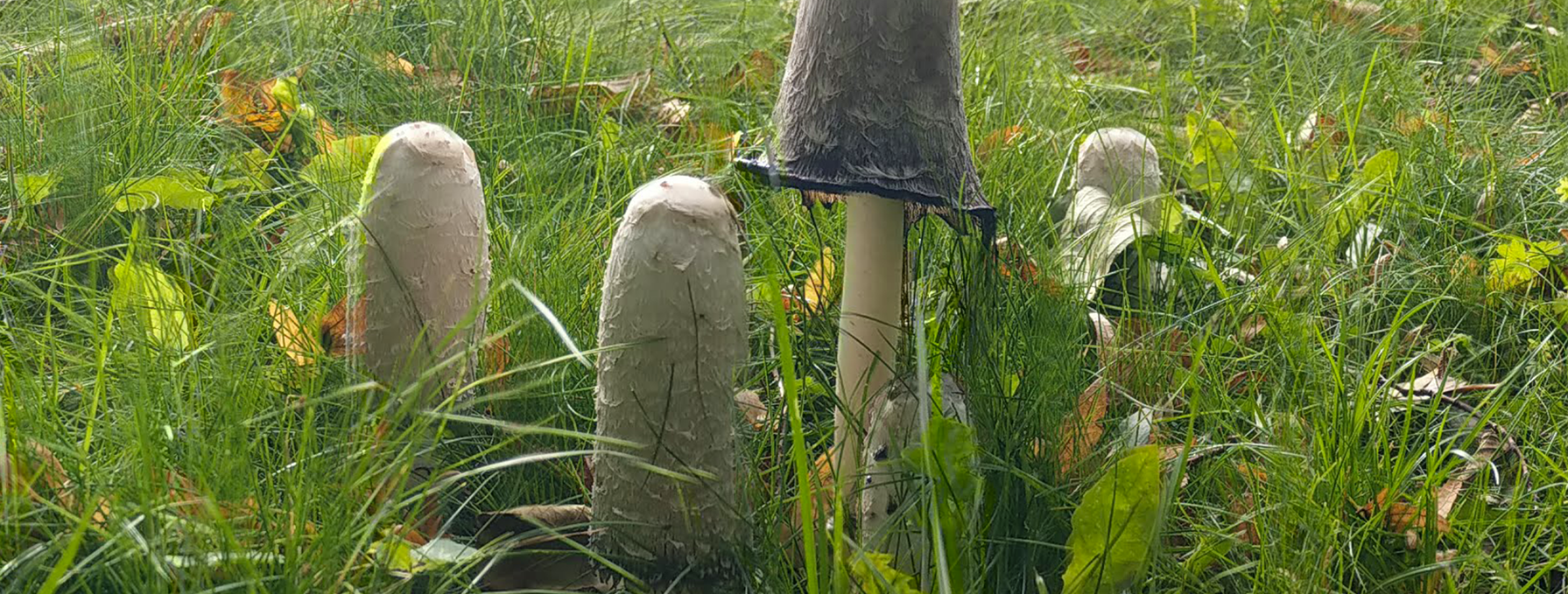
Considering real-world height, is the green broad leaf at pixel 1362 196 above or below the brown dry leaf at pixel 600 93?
below

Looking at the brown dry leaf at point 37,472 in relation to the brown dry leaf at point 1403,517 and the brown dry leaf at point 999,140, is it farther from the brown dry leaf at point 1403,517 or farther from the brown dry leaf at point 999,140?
the brown dry leaf at point 999,140

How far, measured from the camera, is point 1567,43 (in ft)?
11.8

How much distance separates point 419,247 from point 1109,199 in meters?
1.37

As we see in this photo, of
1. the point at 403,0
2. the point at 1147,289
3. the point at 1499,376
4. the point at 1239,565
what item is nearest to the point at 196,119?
the point at 403,0

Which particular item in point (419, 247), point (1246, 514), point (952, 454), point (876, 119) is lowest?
point (1246, 514)

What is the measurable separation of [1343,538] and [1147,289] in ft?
2.32

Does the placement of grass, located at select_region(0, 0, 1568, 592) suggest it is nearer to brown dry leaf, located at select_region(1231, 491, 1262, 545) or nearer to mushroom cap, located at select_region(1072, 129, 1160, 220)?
brown dry leaf, located at select_region(1231, 491, 1262, 545)

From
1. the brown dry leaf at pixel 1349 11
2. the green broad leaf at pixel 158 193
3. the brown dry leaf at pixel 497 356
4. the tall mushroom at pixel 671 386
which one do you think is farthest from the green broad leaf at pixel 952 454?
the brown dry leaf at pixel 1349 11

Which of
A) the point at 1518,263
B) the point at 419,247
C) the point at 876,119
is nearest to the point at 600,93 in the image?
the point at 419,247

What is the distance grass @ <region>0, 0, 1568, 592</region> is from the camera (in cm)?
157

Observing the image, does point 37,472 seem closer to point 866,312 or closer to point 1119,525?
point 866,312

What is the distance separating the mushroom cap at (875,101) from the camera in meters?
1.59

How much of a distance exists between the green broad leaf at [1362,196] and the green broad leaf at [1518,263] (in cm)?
24

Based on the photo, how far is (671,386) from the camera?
1.54 meters
